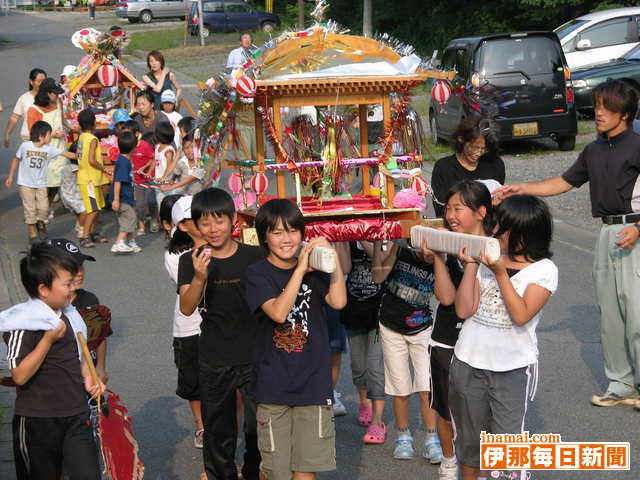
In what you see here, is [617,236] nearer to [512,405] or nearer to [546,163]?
[512,405]

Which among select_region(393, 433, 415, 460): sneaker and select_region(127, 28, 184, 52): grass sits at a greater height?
select_region(127, 28, 184, 52): grass

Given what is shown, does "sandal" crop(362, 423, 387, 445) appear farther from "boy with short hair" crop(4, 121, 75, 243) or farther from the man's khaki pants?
"boy with short hair" crop(4, 121, 75, 243)

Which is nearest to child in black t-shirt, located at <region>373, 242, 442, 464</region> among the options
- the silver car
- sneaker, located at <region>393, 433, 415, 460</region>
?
sneaker, located at <region>393, 433, 415, 460</region>

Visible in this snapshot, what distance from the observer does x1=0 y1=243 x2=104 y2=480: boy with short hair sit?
4.27 metres

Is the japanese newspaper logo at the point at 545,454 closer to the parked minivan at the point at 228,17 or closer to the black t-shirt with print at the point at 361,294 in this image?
the black t-shirt with print at the point at 361,294

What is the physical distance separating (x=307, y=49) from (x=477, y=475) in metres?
2.58

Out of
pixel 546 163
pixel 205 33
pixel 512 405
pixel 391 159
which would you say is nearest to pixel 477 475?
pixel 512 405

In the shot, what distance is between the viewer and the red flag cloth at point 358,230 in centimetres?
507

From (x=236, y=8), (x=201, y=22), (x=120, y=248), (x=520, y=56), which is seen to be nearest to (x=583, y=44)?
(x=520, y=56)

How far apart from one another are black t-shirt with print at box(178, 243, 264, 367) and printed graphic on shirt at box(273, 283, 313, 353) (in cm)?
48

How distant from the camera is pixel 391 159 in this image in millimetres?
5641

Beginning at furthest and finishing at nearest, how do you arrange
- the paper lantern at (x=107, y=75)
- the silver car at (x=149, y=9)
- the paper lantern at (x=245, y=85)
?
the silver car at (x=149, y=9), the paper lantern at (x=107, y=75), the paper lantern at (x=245, y=85)

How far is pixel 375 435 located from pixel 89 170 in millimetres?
6819

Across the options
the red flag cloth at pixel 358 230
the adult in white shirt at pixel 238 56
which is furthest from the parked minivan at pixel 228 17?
the red flag cloth at pixel 358 230
